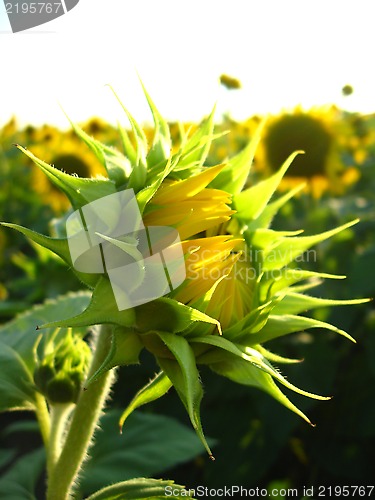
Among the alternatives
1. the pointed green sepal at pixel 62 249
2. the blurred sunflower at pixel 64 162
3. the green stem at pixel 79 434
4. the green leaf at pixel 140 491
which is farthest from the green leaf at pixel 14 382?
the blurred sunflower at pixel 64 162

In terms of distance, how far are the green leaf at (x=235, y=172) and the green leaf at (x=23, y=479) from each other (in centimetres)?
96

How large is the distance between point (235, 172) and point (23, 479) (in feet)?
3.94

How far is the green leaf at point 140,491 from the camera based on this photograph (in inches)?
47.1

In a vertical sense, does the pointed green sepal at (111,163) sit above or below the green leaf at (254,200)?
above

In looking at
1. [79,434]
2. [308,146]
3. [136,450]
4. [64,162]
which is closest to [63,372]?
[79,434]

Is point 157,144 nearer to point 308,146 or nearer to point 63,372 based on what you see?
point 63,372

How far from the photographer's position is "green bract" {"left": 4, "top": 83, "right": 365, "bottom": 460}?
1069 mm

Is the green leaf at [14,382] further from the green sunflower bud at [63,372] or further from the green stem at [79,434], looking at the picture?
the green stem at [79,434]

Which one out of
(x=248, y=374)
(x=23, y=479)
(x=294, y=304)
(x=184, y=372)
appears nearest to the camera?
(x=184, y=372)

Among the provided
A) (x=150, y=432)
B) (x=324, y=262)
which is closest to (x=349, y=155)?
(x=324, y=262)

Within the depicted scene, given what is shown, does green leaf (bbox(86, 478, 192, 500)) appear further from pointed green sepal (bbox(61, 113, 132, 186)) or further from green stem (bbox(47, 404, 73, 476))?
pointed green sepal (bbox(61, 113, 132, 186))

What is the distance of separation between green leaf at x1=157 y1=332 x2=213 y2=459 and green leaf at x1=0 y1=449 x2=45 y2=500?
0.74m

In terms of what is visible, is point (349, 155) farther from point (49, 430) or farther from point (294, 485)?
point (49, 430)

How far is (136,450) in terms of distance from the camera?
1904 millimetres
